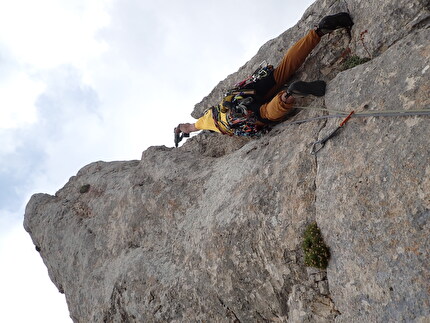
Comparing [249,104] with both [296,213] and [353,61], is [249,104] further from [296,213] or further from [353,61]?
[296,213]

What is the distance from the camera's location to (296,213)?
24.6 ft

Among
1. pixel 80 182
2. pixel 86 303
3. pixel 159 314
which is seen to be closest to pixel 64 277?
pixel 86 303

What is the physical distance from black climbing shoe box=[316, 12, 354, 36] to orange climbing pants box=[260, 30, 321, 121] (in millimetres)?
412

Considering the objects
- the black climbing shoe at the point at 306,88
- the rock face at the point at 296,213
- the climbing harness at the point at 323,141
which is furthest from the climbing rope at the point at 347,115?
the black climbing shoe at the point at 306,88

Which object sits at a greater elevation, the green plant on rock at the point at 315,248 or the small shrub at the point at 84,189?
the small shrub at the point at 84,189

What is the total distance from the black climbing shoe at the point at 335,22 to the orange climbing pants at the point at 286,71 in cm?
41

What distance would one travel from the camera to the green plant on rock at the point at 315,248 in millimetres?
6758

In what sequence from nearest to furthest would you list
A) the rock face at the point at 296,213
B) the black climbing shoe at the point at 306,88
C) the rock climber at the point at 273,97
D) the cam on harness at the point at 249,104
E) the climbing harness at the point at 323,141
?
the rock face at the point at 296,213, the climbing harness at the point at 323,141, the black climbing shoe at the point at 306,88, the rock climber at the point at 273,97, the cam on harness at the point at 249,104

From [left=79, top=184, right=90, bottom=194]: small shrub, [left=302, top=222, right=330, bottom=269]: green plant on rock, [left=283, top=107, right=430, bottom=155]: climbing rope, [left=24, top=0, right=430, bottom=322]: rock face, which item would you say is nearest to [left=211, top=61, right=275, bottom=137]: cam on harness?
[left=24, top=0, right=430, bottom=322]: rock face

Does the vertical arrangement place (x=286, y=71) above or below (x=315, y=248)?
above

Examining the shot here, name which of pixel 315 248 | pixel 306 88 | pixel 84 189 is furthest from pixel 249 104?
pixel 84 189

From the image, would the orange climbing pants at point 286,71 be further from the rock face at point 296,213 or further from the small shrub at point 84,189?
the small shrub at point 84,189

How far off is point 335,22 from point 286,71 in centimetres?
196

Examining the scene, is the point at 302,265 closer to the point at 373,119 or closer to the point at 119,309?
the point at 373,119
